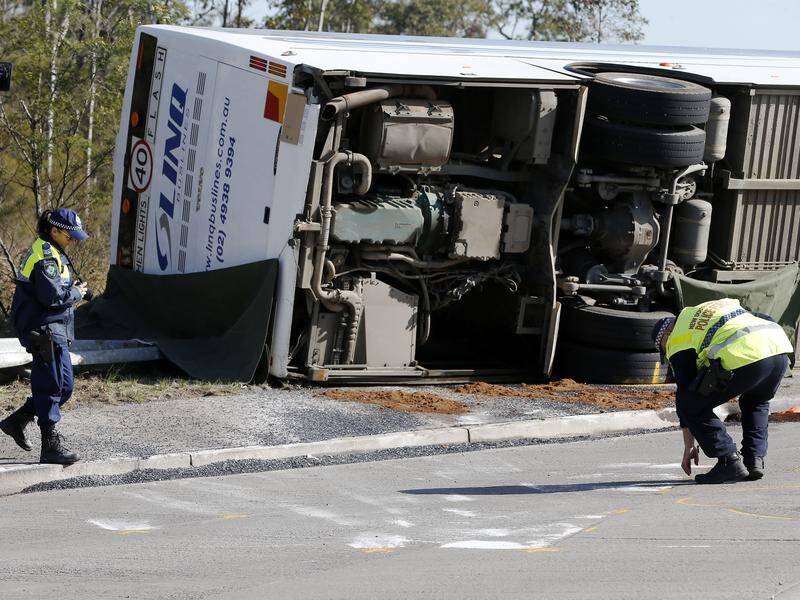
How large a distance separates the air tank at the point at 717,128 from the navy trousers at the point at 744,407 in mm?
4304

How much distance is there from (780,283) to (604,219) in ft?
6.96

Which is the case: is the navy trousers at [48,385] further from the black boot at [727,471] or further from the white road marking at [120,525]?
the black boot at [727,471]

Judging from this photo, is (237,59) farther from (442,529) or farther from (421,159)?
(442,529)

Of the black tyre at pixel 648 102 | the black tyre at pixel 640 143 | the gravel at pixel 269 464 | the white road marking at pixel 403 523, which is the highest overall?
the black tyre at pixel 648 102

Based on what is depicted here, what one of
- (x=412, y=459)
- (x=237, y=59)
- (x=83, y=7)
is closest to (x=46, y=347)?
(x=412, y=459)

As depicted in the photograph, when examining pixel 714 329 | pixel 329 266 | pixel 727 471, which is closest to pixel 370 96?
pixel 329 266

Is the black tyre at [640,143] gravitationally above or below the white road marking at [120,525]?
above

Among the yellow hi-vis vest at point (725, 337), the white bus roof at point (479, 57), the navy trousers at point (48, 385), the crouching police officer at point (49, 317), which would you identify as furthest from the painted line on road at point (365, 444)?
the white bus roof at point (479, 57)

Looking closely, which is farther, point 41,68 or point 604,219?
point 41,68

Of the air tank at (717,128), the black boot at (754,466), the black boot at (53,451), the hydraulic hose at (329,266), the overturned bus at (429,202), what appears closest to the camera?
the black boot at (53,451)

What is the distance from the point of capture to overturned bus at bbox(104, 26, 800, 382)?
1059cm

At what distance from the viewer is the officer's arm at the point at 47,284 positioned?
25.6 ft

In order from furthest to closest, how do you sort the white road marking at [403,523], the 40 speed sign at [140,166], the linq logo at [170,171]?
the 40 speed sign at [140,166] → the linq logo at [170,171] → the white road marking at [403,523]

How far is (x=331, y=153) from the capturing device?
1044 centimetres
